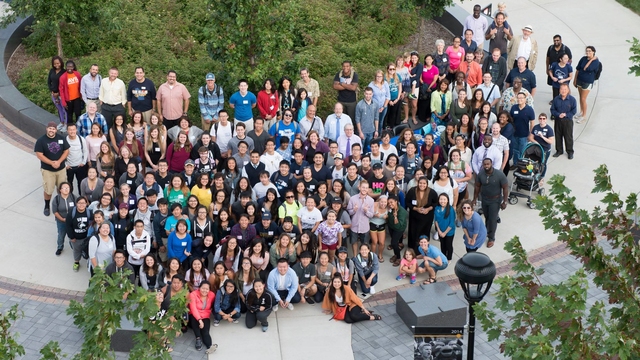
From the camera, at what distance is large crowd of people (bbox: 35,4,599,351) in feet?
49.4

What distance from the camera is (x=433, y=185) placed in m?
16.5

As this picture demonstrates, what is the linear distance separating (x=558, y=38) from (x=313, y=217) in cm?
801

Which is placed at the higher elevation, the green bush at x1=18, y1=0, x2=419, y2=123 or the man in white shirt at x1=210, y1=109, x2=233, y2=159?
the man in white shirt at x1=210, y1=109, x2=233, y2=159

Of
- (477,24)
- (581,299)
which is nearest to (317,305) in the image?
(581,299)

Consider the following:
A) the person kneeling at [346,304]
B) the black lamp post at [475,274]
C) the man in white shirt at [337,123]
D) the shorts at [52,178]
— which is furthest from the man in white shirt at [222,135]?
the black lamp post at [475,274]

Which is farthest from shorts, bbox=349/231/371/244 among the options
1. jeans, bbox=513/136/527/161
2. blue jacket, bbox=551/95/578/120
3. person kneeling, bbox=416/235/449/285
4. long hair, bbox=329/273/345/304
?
blue jacket, bbox=551/95/578/120

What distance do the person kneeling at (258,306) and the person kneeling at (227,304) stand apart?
0.68 feet

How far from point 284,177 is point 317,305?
7.81 feet

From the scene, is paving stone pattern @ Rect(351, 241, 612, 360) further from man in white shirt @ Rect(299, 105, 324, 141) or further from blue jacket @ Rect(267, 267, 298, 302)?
man in white shirt @ Rect(299, 105, 324, 141)

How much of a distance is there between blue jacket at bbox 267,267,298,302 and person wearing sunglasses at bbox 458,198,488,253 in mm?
3034

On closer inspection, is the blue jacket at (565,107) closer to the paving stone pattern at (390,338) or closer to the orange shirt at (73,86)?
the paving stone pattern at (390,338)

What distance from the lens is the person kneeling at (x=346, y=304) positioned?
48.5 ft

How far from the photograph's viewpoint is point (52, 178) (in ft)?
56.1

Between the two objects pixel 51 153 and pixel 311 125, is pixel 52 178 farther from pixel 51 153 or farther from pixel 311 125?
pixel 311 125
